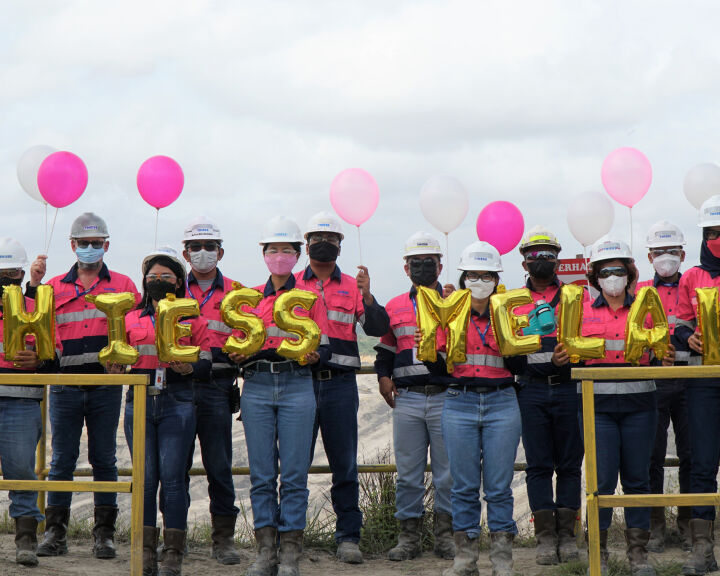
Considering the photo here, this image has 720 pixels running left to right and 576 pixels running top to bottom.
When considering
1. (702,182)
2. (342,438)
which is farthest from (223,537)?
(702,182)

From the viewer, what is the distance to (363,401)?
34.3 metres

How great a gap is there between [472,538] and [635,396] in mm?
1471

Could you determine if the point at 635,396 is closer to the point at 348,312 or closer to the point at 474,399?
the point at 474,399

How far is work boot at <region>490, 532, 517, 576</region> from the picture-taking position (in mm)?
5941

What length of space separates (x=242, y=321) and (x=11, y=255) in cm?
202

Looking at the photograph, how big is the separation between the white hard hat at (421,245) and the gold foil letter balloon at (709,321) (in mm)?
2073

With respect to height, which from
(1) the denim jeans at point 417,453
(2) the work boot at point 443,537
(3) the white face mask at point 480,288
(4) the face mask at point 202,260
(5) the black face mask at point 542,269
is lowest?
(2) the work boot at point 443,537

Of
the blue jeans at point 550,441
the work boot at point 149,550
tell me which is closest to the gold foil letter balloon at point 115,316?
the work boot at point 149,550

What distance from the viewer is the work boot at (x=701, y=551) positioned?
6.17 m

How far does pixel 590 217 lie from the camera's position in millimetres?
8164

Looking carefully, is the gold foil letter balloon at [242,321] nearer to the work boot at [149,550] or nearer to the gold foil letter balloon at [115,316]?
the gold foil letter balloon at [115,316]

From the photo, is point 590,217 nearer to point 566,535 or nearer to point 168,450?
point 566,535

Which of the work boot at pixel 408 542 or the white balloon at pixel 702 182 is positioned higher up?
the white balloon at pixel 702 182

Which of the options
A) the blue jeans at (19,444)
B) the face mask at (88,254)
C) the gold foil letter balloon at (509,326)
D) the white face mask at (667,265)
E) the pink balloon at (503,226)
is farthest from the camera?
the pink balloon at (503,226)
